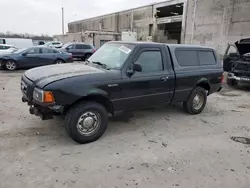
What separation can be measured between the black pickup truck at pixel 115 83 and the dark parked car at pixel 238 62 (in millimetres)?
4352

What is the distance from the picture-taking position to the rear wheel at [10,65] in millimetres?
11938

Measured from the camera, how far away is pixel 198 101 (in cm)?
565

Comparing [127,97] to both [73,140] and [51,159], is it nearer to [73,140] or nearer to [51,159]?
[73,140]

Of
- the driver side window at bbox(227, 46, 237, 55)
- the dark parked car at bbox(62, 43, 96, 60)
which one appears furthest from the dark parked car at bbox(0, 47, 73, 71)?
the driver side window at bbox(227, 46, 237, 55)

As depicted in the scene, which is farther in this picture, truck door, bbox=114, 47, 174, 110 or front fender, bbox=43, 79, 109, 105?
truck door, bbox=114, 47, 174, 110

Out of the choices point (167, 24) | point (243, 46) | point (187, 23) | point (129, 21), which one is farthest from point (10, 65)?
point (129, 21)

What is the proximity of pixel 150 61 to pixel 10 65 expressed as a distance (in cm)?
1033

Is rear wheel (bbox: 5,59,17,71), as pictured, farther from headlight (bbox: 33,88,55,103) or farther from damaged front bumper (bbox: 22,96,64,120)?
headlight (bbox: 33,88,55,103)

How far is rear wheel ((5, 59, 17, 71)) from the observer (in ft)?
39.2

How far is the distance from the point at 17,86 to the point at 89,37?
2298 cm

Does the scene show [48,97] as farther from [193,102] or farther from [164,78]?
[193,102]

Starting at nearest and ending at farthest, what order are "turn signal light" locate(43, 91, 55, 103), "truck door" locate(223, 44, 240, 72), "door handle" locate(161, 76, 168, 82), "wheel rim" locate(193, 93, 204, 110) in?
"turn signal light" locate(43, 91, 55, 103) → "door handle" locate(161, 76, 168, 82) → "wheel rim" locate(193, 93, 204, 110) → "truck door" locate(223, 44, 240, 72)

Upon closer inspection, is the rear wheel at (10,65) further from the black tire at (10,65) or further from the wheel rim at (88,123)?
the wheel rim at (88,123)

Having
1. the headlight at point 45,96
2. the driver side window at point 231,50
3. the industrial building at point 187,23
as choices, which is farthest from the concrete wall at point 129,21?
the headlight at point 45,96
